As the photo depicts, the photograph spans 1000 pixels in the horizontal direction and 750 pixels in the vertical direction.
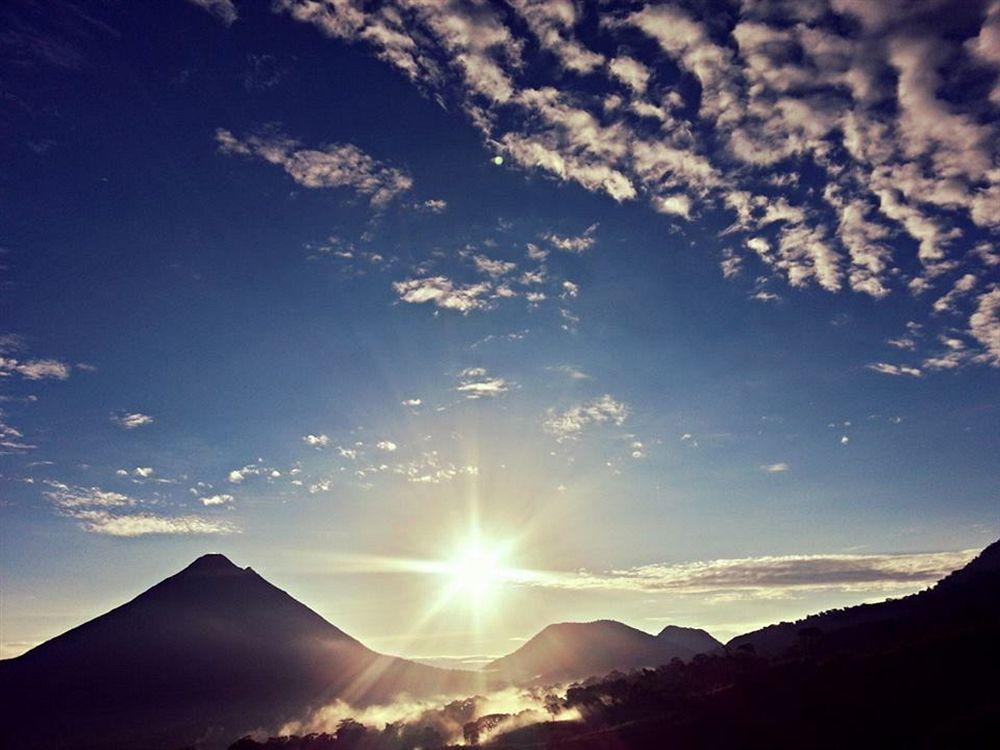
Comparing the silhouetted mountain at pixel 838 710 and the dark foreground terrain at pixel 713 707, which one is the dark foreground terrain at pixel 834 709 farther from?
the dark foreground terrain at pixel 713 707

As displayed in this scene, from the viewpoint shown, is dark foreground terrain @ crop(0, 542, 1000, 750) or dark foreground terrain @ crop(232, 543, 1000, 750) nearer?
dark foreground terrain @ crop(232, 543, 1000, 750)

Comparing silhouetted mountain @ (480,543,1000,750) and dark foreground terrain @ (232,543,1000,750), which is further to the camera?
dark foreground terrain @ (232,543,1000,750)

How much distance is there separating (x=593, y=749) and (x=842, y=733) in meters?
32.5

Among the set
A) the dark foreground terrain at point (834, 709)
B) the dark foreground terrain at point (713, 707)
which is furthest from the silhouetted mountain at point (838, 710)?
the dark foreground terrain at point (713, 707)

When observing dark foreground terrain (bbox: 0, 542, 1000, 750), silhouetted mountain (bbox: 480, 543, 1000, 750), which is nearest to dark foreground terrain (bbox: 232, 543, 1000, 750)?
silhouetted mountain (bbox: 480, 543, 1000, 750)

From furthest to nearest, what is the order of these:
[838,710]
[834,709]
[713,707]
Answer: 1. [713,707]
2. [834,709]
3. [838,710]

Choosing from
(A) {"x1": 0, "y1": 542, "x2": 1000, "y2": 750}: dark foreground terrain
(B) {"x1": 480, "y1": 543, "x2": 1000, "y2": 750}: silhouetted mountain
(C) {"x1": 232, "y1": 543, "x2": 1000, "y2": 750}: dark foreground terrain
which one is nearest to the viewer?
(B) {"x1": 480, "y1": 543, "x2": 1000, "y2": 750}: silhouetted mountain

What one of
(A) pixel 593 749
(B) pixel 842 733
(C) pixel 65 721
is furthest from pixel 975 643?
(C) pixel 65 721

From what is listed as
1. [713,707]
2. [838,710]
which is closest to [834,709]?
[838,710]

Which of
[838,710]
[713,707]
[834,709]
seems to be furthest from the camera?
[713,707]

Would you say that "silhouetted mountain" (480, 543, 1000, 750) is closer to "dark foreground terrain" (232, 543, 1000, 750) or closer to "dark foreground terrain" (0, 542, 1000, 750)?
"dark foreground terrain" (232, 543, 1000, 750)

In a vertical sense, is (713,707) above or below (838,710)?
above

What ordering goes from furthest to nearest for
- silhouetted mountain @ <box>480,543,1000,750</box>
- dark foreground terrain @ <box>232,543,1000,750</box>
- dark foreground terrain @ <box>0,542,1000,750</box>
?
dark foreground terrain @ <box>0,542,1000,750</box> → dark foreground terrain @ <box>232,543,1000,750</box> → silhouetted mountain @ <box>480,543,1000,750</box>

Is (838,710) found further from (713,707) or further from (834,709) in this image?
(713,707)
